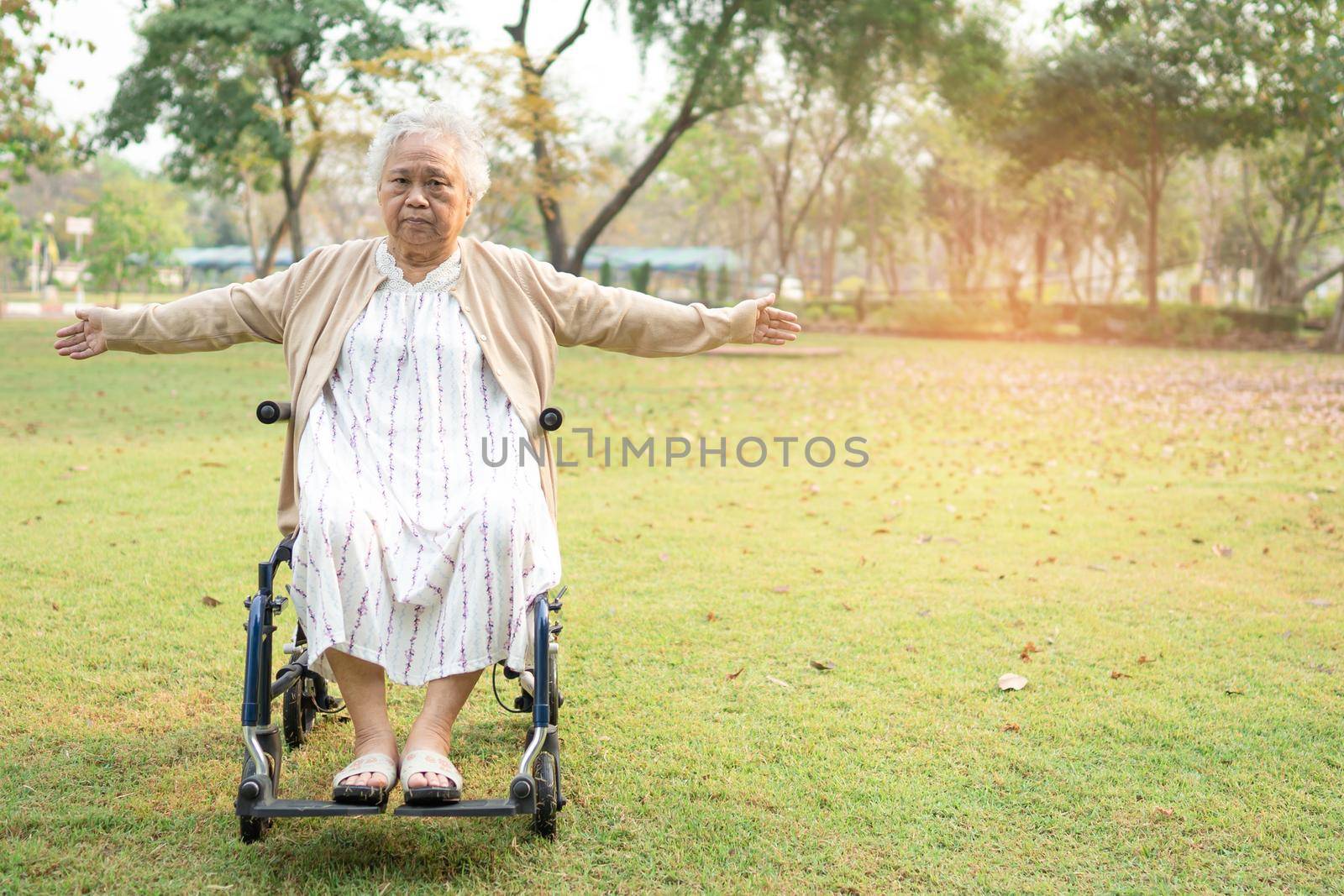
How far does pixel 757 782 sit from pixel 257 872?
46.3 inches

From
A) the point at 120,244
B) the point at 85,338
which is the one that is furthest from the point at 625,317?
the point at 120,244

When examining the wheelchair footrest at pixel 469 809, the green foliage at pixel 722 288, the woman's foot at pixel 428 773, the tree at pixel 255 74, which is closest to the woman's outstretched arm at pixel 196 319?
the woman's foot at pixel 428 773

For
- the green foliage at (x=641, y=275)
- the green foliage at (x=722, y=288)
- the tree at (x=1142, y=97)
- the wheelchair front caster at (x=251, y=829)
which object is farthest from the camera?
the green foliage at (x=722, y=288)

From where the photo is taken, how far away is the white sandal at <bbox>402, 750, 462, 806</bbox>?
2367 millimetres

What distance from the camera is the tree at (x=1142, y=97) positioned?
76.5 ft

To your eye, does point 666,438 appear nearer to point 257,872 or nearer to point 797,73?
point 257,872

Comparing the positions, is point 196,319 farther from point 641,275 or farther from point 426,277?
point 641,275

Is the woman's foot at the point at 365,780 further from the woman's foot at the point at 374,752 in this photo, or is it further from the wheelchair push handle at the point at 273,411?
the wheelchair push handle at the point at 273,411

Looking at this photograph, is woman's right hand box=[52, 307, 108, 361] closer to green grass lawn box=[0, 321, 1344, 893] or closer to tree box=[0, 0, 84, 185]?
green grass lawn box=[0, 321, 1344, 893]

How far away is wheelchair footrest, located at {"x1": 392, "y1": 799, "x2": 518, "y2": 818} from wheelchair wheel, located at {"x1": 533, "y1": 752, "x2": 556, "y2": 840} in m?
0.10

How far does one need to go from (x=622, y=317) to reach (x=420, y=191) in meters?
0.60

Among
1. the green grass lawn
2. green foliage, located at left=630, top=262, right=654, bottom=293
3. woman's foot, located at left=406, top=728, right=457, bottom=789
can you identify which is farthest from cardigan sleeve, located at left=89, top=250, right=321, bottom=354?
green foliage, located at left=630, top=262, right=654, bottom=293

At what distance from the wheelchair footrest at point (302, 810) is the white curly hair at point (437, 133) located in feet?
4.97

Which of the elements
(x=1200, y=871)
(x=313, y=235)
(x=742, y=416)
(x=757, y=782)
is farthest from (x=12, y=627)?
(x=313, y=235)
